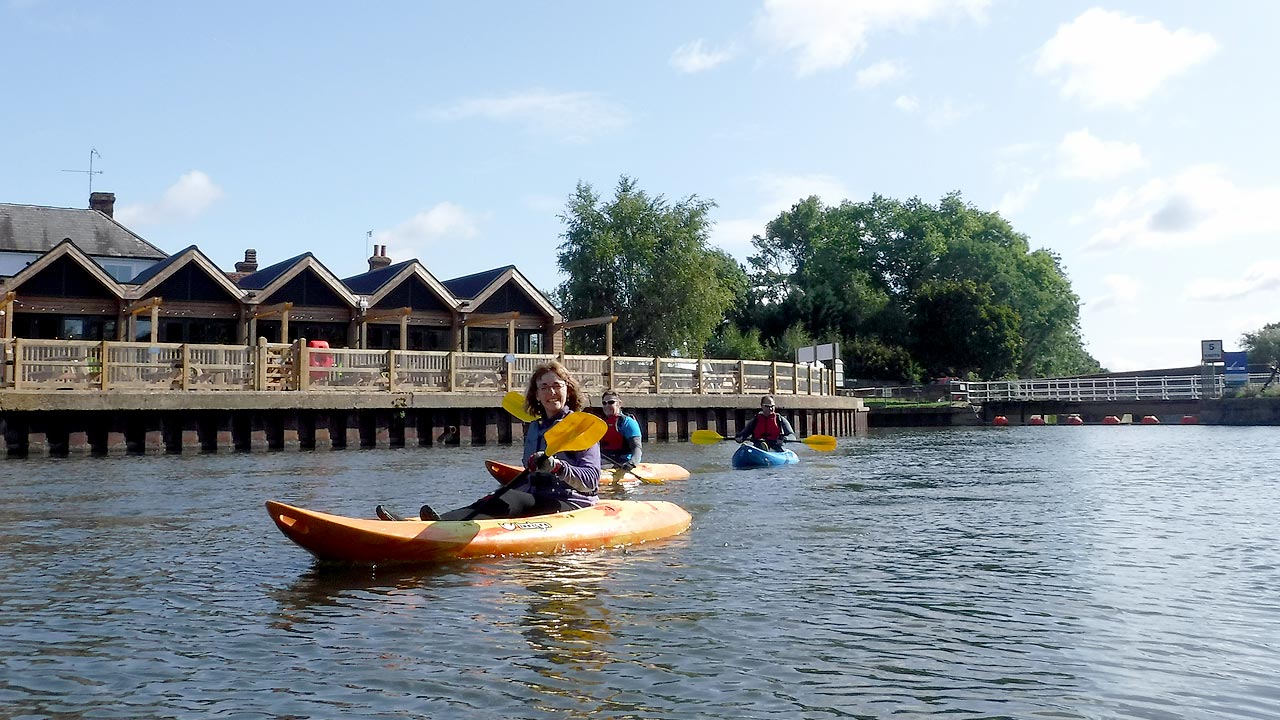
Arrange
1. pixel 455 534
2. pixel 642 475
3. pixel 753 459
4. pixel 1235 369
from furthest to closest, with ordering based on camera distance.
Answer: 1. pixel 1235 369
2. pixel 753 459
3. pixel 642 475
4. pixel 455 534

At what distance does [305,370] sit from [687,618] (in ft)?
64.6

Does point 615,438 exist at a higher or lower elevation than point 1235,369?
lower

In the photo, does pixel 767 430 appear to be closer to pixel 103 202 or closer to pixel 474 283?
pixel 474 283

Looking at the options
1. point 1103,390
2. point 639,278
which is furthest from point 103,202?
point 1103,390

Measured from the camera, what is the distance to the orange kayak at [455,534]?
8281 millimetres

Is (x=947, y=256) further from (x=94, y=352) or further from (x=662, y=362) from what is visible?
(x=94, y=352)

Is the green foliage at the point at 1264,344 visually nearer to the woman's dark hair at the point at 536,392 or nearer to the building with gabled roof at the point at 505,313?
the building with gabled roof at the point at 505,313

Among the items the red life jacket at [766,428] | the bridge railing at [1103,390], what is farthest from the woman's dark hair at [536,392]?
the bridge railing at [1103,390]

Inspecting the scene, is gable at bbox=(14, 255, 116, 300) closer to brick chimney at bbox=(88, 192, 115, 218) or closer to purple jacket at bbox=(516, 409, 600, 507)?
brick chimney at bbox=(88, 192, 115, 218)

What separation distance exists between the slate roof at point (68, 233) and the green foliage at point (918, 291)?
35634mm

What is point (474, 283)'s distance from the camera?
129 ft

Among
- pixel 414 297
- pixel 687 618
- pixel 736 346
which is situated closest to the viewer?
pixel 687 618

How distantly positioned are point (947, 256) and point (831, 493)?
62499mm

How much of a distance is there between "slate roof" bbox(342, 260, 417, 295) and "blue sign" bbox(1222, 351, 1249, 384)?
36078mm
